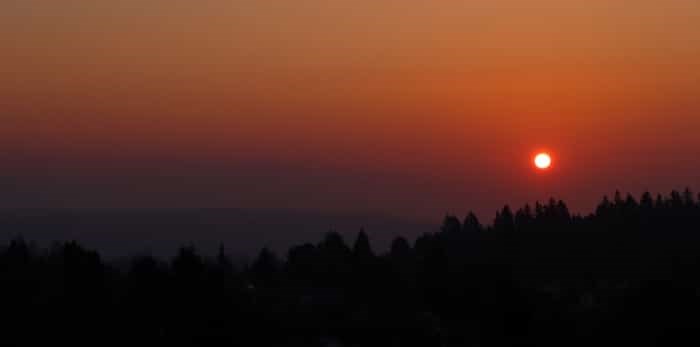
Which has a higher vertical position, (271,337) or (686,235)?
(686,235)

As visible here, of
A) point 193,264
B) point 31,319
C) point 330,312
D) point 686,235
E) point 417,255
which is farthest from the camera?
point 686,235

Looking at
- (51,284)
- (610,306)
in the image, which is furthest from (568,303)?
(51,284)

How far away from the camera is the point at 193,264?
7581cm

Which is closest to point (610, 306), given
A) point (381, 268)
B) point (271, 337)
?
point (381, 268)

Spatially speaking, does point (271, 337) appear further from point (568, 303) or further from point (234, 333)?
point (568, 303)

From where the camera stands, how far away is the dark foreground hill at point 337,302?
236 feet

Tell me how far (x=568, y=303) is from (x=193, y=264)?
37.5 meters

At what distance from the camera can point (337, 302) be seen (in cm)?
8856

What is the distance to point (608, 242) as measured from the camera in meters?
128

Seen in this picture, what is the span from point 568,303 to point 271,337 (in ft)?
106

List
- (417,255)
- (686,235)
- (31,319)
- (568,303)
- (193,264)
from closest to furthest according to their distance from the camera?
(31,319)
(193,264)
(568,303)
(417,255)
(686,235)

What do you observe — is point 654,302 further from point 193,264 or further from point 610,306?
point 193,264

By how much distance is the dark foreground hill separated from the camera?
236ft

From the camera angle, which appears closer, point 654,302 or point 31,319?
point 31,319
